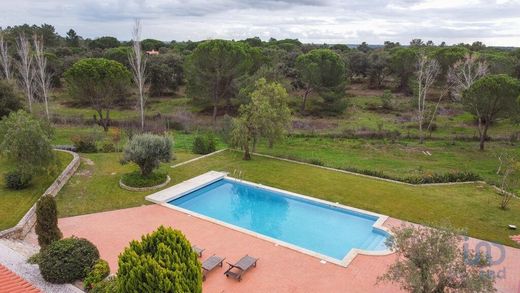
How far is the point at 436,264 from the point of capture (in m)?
9.78

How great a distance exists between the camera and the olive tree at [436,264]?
9.68 m

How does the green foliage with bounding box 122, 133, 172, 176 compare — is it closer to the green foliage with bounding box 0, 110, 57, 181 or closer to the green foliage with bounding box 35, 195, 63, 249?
the green foliage with bounding box 0, 110, 57, 181

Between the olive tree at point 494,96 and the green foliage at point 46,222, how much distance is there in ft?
102

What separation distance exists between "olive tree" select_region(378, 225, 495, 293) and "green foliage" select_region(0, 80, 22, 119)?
92.0 ft

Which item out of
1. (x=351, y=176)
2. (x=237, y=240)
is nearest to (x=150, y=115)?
(x=351, y=176)

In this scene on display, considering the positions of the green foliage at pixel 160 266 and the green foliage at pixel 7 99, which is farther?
the green foliage at pixel 7 99

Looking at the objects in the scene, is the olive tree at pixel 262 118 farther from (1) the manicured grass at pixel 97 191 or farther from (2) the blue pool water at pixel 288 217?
(1) the manicured grass at pixel 97 191

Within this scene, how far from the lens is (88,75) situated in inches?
1345

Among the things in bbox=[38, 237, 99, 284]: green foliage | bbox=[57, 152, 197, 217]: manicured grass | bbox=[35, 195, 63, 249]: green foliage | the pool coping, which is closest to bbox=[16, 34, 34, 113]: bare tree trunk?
bbox=[57, 152, 197, 217]: manicured grass

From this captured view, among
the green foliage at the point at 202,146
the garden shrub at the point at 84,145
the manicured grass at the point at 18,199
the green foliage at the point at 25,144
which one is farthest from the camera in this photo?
the green foliage at the point at 202,146

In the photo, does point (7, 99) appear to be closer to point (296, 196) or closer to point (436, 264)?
point (296, 196)

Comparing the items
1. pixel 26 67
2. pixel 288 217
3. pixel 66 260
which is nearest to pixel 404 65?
pixel 288 217

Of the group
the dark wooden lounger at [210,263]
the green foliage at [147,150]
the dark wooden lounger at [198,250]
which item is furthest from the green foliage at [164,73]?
the dark wooden lounger at [210,263]

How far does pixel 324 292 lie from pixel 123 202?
11289 mm
